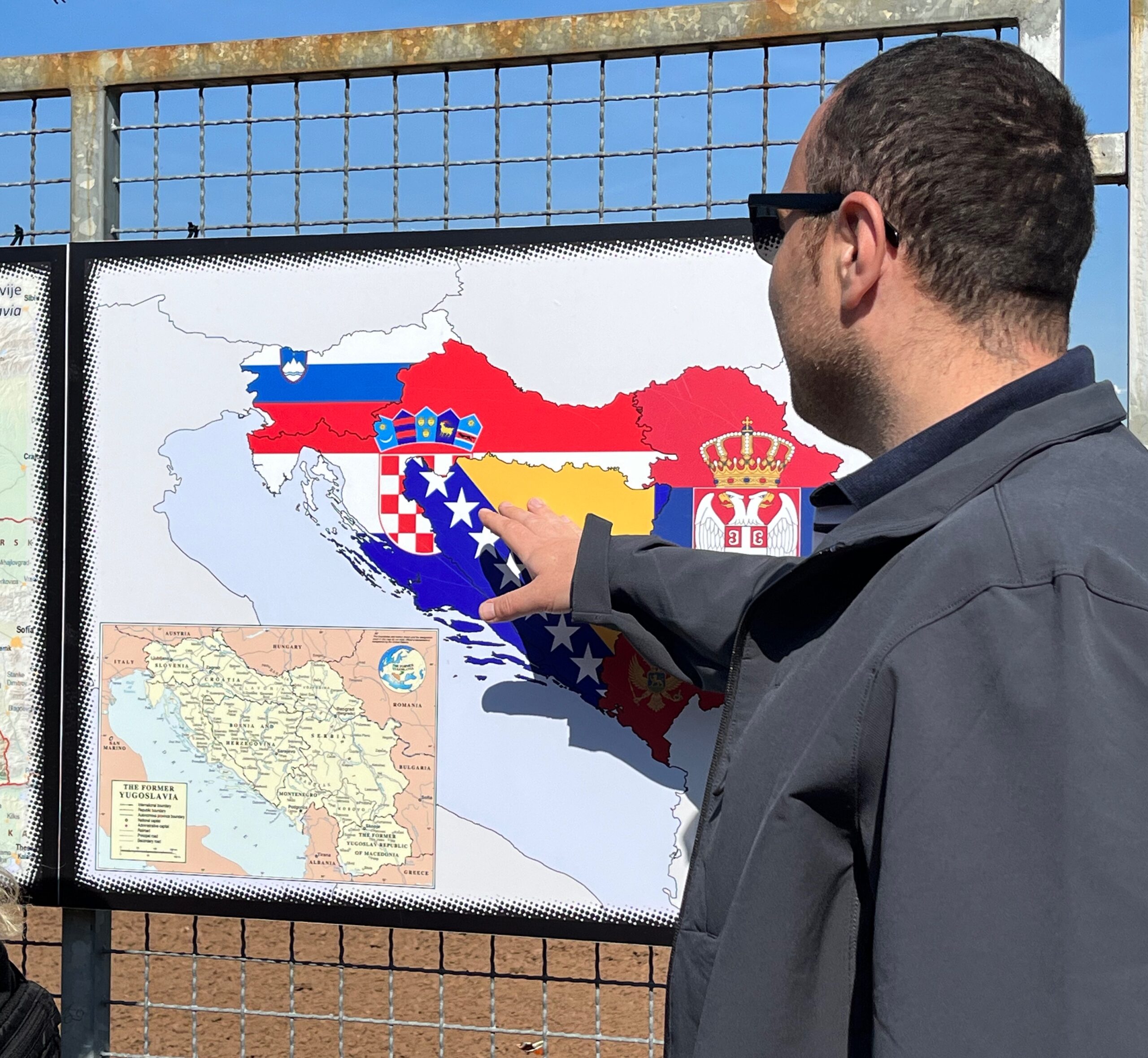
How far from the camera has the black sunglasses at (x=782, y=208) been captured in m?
1.01

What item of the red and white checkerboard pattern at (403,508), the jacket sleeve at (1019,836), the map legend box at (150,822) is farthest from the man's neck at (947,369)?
the map legend box at (150,822)

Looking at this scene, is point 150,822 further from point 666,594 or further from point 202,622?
point 666,594

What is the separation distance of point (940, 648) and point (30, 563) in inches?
70.9

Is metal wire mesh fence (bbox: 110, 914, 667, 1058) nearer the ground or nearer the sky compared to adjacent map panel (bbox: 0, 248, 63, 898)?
nearer the ground

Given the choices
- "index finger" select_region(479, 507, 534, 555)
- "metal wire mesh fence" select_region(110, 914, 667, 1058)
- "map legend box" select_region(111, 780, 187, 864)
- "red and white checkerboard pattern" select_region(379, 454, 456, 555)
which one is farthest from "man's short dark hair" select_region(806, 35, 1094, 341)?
"metal wire mesh fence" select_region(110, 914, 667, 1058)

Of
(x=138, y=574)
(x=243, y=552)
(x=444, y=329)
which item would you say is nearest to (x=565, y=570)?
(x=444, y=329)

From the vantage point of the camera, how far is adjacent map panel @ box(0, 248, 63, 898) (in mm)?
2023

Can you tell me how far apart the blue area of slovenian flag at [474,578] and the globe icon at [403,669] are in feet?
0.27

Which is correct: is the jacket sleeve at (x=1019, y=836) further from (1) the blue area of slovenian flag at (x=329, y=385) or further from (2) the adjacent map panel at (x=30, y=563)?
(2) the adjacent map panel at (x=30, y=563)

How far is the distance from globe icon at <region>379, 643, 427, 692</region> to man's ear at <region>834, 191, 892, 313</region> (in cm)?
111

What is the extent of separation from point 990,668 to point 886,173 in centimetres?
48

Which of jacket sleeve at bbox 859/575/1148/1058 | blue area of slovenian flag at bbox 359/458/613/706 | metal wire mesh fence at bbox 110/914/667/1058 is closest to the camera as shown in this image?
jacket sleeve at bbox 859/575/1148/1058

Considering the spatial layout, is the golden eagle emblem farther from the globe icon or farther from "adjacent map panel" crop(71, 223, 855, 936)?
the globe icon

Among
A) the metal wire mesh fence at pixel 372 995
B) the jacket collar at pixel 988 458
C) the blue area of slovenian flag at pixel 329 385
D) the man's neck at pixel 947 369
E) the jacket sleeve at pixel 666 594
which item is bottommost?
the metal wire mesh fence at pixel 372 995
